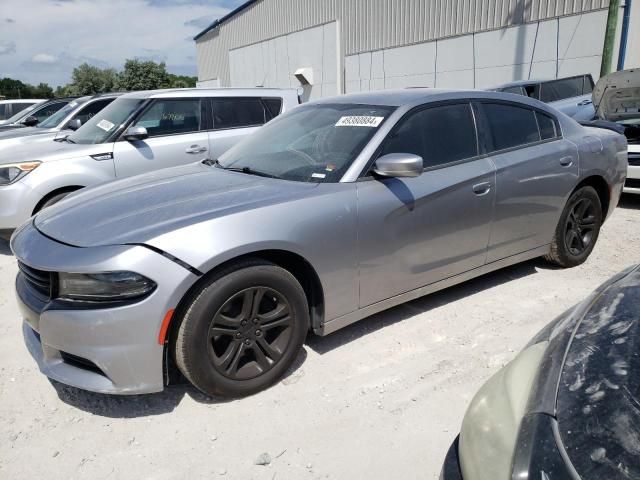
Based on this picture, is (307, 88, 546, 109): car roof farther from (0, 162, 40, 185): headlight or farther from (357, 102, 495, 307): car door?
(0, 162, 40, 185): headlight

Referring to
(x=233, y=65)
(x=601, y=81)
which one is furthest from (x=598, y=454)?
(x=233, y=65)

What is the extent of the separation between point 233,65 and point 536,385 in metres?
34.1

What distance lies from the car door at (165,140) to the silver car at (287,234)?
2.34m

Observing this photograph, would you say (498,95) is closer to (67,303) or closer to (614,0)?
(67,303)

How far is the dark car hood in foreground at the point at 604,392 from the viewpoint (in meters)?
1.19

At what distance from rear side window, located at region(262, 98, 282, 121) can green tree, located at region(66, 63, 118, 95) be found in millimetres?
56694

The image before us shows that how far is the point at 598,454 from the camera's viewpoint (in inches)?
47.4

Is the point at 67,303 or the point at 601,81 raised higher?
the point at 601,81

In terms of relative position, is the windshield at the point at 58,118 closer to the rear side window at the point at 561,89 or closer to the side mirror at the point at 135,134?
the side mirror at the point at 135,134

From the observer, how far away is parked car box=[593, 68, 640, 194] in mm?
6648

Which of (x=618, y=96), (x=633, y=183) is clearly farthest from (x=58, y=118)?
(x=633, y=183)

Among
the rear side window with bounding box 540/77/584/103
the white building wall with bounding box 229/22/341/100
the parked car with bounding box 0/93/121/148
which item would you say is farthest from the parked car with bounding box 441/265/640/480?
the white building wall with bounding box 229/22/341/100

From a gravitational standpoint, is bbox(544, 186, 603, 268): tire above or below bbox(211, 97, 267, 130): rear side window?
below

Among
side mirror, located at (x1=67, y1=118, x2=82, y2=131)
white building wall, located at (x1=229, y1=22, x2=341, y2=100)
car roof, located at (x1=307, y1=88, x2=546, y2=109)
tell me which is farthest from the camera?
white building wall, located at (x1=229, y1=22, x2=341, y2=100)
